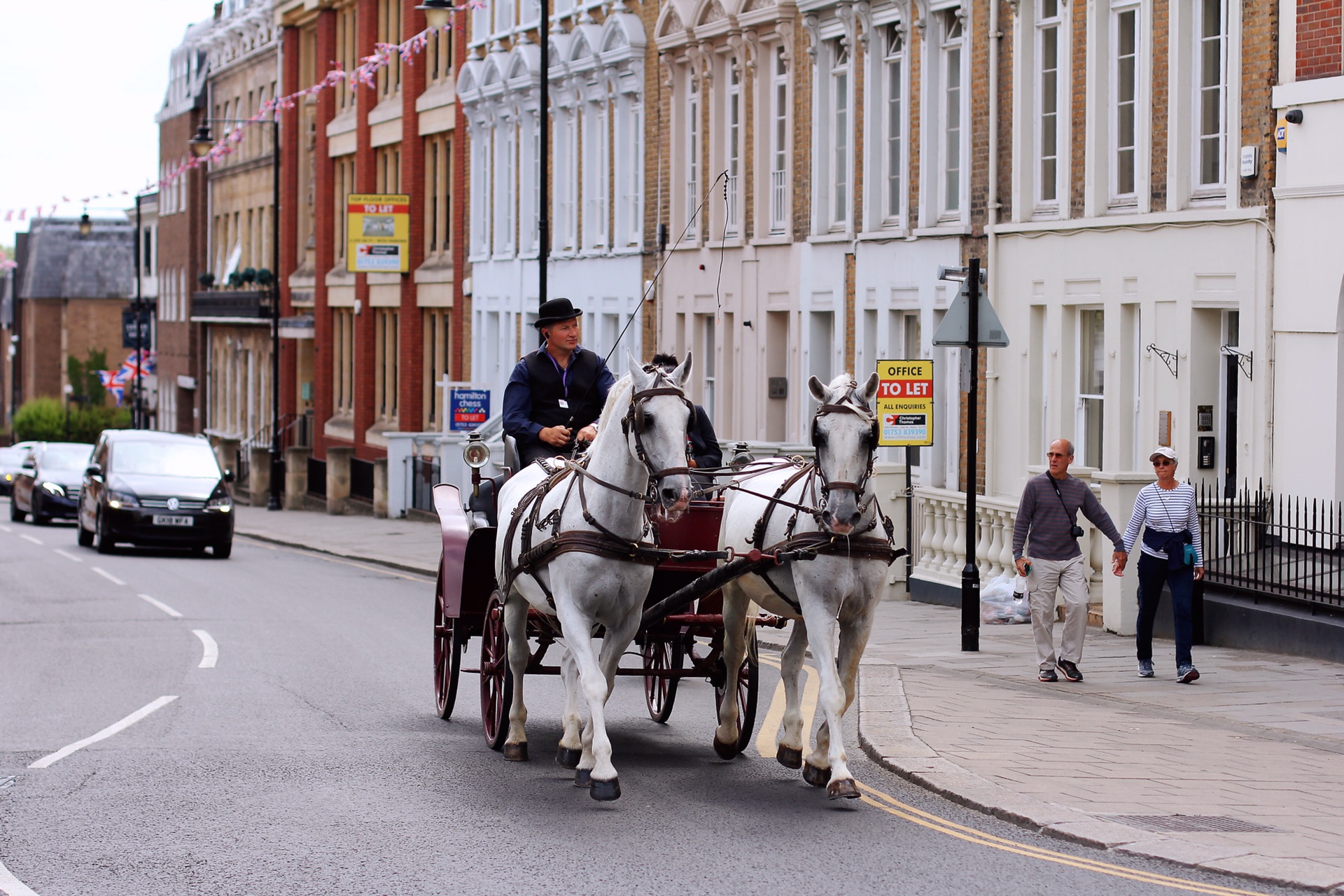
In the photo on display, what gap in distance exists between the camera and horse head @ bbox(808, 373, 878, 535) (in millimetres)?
9477

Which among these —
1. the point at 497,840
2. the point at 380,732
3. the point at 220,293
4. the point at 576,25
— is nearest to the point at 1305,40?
the point at 380,732

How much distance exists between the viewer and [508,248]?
43.8 metres

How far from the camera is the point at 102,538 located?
31.7 metres

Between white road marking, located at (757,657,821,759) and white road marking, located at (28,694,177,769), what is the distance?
3.99 m

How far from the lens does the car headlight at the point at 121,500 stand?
31094 mm

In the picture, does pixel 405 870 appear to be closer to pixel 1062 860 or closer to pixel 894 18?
pixel 1062 860

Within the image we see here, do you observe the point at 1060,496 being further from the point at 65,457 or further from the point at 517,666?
the point at 65,457

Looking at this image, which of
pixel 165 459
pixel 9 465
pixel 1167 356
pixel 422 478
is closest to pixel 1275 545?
pixel 1167 356

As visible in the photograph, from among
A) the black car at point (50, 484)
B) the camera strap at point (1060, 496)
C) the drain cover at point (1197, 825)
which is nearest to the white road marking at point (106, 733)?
the drain cover at point (1197, 825)

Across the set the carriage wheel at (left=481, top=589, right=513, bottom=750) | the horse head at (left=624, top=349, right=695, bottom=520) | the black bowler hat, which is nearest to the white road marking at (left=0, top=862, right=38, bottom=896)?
the horse head at (left=624, top=349, right=695, bottom=520)

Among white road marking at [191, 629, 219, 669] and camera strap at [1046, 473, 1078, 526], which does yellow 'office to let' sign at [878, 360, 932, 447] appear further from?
white road marking at [191, 629, 219, 669]

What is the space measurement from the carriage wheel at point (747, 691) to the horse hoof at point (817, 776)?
976 millimetres

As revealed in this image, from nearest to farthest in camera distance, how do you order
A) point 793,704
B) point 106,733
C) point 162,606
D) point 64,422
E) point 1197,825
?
point 1197,825 < point 793,704 < point 106,733 < point 162,606 < point 64,422

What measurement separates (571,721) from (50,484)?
34.3 m
